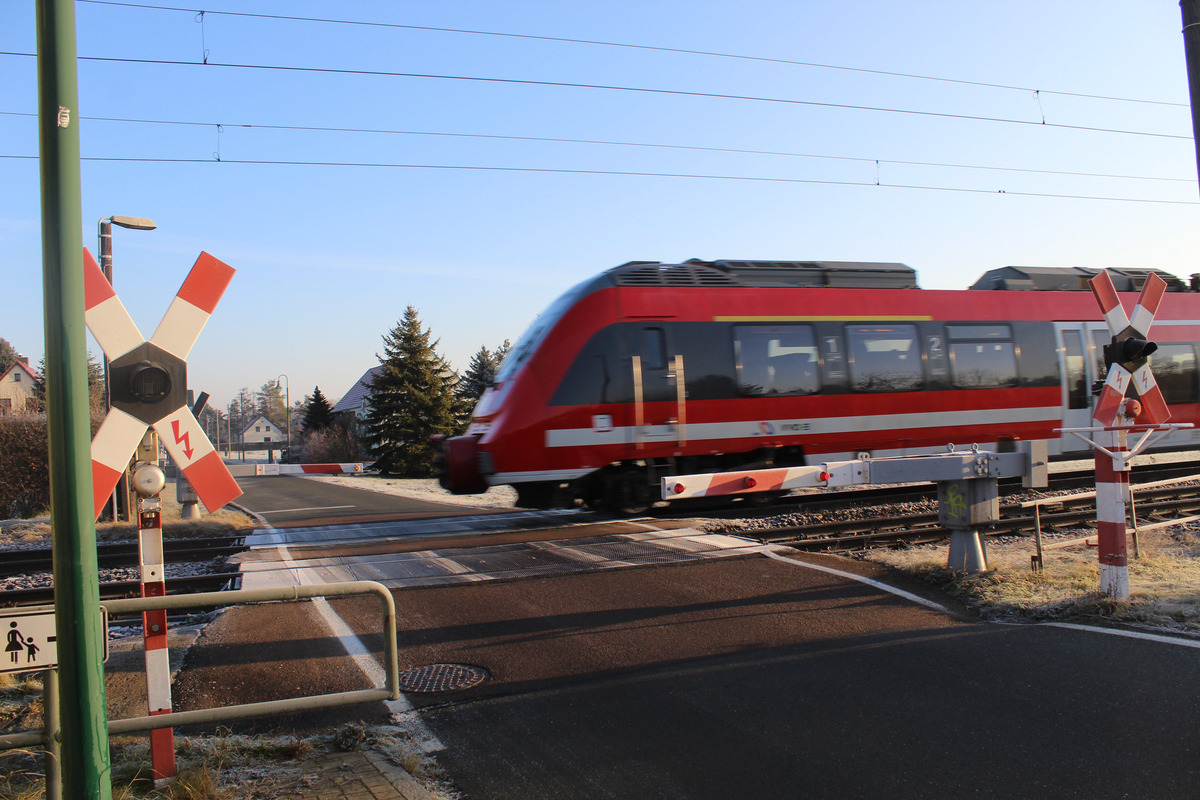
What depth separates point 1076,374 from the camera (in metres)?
13.4

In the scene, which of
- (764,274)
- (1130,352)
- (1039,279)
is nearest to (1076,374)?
(1039,279)

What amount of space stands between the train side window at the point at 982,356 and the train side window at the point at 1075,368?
4.16ft

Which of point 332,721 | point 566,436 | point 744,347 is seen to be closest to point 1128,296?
point 744,347

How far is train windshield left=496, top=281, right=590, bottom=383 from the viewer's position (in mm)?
10492

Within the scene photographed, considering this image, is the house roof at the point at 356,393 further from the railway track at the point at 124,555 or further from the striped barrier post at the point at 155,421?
the striped barrier post at the point at 155,421

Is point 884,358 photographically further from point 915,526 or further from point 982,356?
point 915,526

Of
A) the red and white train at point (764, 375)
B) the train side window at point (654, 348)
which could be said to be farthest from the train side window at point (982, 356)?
the train side window at point (654, 348)

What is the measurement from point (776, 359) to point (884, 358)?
1942 millimetres

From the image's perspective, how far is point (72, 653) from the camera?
8.55 feet

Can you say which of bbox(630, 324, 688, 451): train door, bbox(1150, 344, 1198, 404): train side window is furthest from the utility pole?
bbox(1150, 344, 1198, 404): train side window

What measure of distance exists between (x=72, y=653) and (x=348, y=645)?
156 inches

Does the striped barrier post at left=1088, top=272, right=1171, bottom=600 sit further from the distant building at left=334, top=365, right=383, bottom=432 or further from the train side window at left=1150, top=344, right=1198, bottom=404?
the distant building at left=334, top=365, right=383, bottom=432

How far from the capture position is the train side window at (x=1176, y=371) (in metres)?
14.2

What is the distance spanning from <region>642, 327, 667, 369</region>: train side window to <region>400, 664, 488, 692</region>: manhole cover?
5501mm
